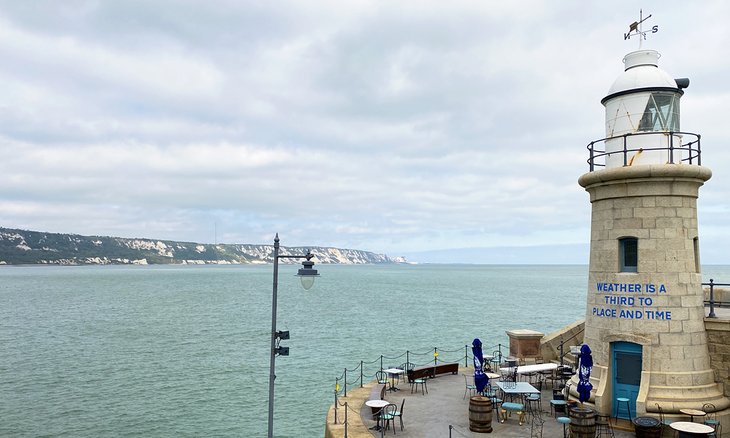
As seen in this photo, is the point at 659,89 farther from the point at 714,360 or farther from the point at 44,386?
the point at 44,386

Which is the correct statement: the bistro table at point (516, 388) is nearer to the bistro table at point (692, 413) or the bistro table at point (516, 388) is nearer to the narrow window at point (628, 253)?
the bistro table at point (692, 413)

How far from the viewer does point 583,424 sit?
1279cm

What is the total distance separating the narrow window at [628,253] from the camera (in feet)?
48.7

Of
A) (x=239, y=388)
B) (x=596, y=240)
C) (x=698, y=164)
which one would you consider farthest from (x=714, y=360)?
(x=239, y=388)

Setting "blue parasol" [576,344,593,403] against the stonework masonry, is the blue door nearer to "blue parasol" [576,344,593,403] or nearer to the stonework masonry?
the stonework masonry

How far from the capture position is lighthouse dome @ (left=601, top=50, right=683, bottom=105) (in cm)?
1459

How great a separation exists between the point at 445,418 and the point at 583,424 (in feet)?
13.4

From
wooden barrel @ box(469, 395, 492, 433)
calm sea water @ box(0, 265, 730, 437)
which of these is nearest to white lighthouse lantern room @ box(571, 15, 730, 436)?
wooden barrel @ box(469, 395, 492, 433)

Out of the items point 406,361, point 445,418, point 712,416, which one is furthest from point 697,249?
point 406,361

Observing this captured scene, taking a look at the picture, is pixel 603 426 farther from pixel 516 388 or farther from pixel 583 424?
pixel 516 388

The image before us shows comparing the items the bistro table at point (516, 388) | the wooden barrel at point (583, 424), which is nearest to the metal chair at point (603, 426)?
the wooden barrel at point (583, 424)

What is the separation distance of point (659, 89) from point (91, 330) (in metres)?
56.3

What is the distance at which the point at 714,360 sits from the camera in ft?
47.6

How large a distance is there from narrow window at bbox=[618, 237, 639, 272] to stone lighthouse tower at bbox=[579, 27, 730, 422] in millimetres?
29
